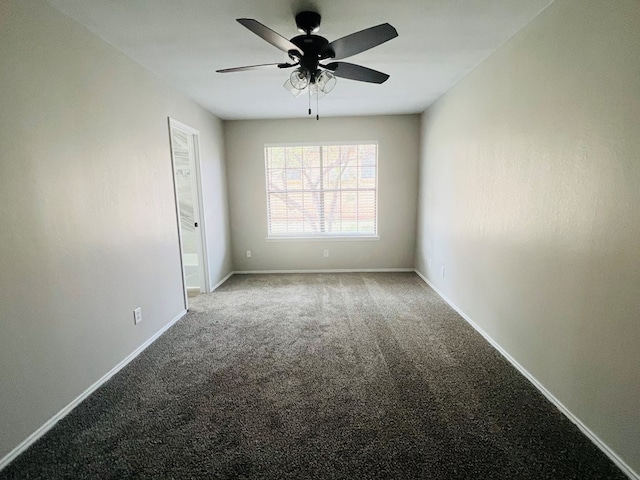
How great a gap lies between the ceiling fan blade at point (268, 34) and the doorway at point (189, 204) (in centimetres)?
180

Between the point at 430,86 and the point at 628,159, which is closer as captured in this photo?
the point at 628,159

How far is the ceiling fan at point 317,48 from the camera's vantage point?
163 cm

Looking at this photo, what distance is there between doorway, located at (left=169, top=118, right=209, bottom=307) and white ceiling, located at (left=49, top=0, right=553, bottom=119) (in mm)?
604

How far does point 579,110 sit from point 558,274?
932mm

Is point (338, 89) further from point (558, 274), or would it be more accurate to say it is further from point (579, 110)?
point (558, 274)

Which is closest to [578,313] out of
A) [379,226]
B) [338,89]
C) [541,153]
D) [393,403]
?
[541,153]

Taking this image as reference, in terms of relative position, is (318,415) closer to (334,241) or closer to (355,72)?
(355,72)

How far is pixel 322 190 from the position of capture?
4.88 meters

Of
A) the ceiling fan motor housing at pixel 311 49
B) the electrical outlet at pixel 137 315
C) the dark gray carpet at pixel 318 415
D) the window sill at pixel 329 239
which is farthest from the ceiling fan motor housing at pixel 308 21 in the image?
the window sill at pixel 329 239

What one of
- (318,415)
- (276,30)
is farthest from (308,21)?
(318,415)

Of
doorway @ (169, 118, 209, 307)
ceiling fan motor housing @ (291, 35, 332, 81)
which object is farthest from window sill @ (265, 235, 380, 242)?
ceiling fan motor housing @ (291, 35, 332, 81)

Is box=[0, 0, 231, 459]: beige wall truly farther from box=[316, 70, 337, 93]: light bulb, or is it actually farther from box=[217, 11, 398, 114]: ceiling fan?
box=[316, 70, 337, 93]: light bulb

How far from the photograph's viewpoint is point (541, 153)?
194 cm

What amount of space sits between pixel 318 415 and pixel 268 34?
222 cm
